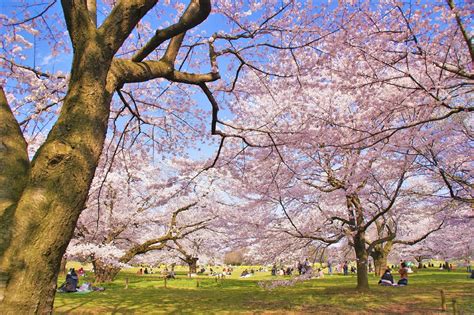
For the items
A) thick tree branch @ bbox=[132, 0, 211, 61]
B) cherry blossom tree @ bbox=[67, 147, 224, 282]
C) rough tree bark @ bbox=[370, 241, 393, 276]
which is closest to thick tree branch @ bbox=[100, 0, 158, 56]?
thick tree branch @ bbox=[132, 0, 211, 61]

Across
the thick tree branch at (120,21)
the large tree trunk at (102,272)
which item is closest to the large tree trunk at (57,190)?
the thick tree branch at (120,21)

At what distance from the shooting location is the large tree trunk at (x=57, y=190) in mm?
2064

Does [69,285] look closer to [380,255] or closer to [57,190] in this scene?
[57,190]

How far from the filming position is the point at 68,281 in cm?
1462

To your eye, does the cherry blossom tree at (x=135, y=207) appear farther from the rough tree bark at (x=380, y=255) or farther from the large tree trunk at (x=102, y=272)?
the rough tree bark at (x=380, y=255)

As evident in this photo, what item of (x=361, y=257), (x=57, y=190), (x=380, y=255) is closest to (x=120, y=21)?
(x=57, y=190)

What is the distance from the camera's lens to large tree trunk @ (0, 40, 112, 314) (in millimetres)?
2064

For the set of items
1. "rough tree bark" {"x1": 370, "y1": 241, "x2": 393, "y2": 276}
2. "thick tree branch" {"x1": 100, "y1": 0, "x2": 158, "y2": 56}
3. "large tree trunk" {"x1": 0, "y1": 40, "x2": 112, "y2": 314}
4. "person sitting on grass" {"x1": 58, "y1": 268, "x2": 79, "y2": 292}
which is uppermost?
"thick tree branch" {"x1": 100, "y1": 0, "x2": 158, "y2": 56}

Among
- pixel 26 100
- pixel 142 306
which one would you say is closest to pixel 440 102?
pixel 26 100

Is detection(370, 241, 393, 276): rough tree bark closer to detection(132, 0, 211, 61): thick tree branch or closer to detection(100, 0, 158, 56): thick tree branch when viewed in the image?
detection(132, 0, 211, 61): thick tree branch

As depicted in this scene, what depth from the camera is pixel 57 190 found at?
2.28 metres

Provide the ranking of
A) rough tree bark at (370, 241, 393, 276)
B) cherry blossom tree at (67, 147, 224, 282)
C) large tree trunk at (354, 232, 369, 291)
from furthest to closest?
rough tree bark at (370, 241, 393, 276)
cherry blossom tree at (67, 147, 224, 282)
large tree trunk at (354, 232, 369, 291)

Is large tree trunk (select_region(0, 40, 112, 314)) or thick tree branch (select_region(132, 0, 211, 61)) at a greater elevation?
thick tree branch (select_region(132, 0, 211, 61))

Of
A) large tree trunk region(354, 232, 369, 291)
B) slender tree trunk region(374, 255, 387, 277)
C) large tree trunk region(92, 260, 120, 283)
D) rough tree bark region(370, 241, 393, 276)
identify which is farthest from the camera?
slender tree trunk region(374, 255, 387, 277)
